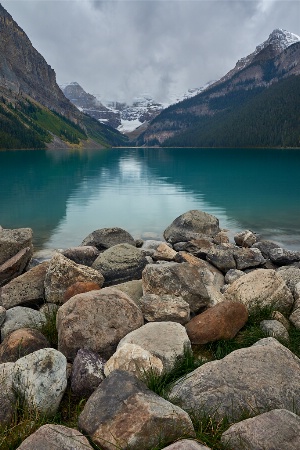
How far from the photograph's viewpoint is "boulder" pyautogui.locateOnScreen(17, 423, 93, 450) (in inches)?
144

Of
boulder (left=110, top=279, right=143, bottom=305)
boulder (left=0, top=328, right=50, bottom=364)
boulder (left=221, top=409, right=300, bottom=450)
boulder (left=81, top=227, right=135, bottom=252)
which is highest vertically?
boulder (left=221, top=409, right=300, bottom=450)

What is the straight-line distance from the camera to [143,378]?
514cm

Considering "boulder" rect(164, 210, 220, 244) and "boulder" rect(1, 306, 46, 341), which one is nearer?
"boulder" rect(1, 306, 46, 341)

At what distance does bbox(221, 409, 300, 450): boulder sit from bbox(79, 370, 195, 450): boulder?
505 millimetres

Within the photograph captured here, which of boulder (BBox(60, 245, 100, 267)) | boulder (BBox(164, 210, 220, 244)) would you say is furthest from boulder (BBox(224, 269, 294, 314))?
boulder (BBox(164, 210, 220, 244))

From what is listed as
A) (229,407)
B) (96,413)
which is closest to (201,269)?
(229,407)

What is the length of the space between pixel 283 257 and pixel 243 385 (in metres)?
12.0

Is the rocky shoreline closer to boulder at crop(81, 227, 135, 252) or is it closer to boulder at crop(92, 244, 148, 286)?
boulder at crop(92, 244, 148, 286)

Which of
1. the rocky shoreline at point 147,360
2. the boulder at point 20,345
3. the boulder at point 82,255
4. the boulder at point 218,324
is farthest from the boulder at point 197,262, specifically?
the boulder at point 20,345

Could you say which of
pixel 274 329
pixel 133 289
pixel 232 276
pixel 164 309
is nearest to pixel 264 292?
pixel 274 329

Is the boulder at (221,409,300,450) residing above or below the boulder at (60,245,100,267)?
above

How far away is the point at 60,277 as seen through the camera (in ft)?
31.3

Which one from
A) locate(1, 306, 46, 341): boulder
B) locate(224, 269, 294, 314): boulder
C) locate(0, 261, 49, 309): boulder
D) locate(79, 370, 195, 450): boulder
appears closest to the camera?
locate(79, 370, 195, 450): boulder

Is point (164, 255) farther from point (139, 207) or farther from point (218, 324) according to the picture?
point (139, 207)
